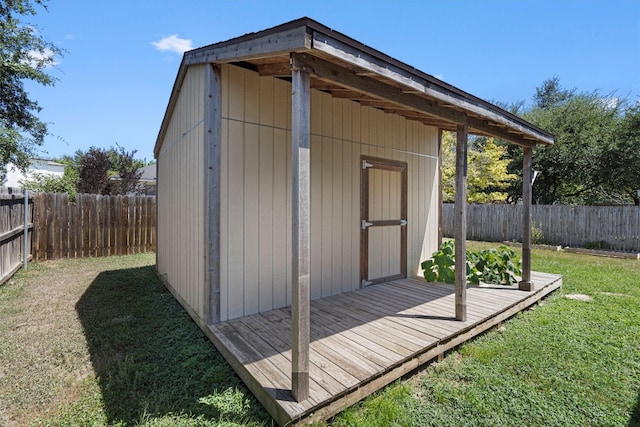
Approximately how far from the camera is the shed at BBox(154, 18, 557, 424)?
6.74 ft

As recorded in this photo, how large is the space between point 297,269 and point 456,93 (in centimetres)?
233

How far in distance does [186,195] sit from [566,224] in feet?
35.6

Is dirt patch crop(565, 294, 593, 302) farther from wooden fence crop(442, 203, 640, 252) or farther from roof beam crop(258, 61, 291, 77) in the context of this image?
wooden fence crop(442, 203, 640, 252)

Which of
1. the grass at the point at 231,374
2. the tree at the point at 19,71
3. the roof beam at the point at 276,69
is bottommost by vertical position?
the grass at the point at 231,374

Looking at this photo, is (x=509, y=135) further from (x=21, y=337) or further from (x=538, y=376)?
(x=21, y=337)

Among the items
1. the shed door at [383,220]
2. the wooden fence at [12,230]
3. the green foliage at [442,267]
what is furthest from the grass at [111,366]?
the green foliage at [442,267]

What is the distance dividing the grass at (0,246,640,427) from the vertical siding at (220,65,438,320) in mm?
896

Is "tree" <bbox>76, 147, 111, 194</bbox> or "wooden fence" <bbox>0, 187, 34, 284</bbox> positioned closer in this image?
"wooden fence" <bbox>0, 187, 34, 284</bbox>

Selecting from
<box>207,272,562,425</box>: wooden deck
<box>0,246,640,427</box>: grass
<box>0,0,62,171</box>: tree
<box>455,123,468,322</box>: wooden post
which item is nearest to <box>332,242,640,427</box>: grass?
<box>0,246,640,427</box>: grass

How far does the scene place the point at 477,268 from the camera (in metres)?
5.00

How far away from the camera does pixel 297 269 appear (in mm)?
2025

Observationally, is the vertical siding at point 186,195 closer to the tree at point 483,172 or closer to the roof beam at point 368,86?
the roof beam at point 368,86

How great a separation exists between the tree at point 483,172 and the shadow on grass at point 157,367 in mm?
13843

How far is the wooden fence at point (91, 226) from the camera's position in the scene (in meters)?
7.34
